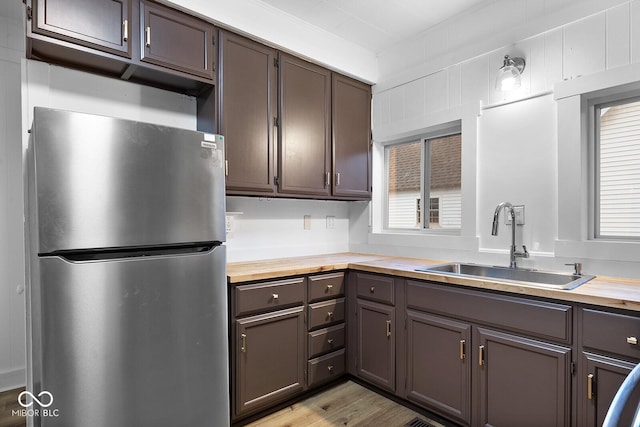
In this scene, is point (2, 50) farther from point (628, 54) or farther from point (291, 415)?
point (628, 54)

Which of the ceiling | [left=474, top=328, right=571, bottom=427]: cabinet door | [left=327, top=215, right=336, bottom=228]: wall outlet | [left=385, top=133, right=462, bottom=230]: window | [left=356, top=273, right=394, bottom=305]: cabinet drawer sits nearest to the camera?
[left=474, top=328, right=571, bottom=427]: cabinet door

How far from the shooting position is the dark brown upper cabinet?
1620 millimetres

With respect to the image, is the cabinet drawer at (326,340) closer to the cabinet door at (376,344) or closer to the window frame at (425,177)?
the cabinet door at (376,344)

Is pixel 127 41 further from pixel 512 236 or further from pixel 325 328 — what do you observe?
pixel 512 236

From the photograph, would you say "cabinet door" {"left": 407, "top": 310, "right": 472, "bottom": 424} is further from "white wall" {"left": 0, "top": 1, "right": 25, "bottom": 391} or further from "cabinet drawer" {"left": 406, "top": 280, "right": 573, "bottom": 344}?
"white wall" {"left": 0, "top": 1, "right": 25, "bottom": 391}

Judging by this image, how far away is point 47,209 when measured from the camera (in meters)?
1.29

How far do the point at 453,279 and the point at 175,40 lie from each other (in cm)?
197

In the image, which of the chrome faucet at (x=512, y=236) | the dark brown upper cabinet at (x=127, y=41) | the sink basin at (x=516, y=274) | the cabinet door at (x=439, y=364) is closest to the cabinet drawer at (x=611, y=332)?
the sink basin at (x=516, y=274)

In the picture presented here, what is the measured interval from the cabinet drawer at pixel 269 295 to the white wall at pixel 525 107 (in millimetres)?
1057

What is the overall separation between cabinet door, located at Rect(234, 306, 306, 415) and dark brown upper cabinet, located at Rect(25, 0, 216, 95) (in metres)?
1.44

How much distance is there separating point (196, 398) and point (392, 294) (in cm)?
121

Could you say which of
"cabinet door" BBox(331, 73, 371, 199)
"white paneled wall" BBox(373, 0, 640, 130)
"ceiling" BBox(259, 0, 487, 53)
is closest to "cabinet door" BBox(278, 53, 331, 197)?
"cabinet door" BBox(331, 73, 371, 199)

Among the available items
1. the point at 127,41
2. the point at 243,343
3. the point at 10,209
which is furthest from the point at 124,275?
the point at 10,209

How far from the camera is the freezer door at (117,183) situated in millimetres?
1297
